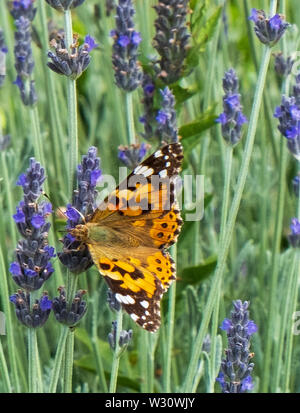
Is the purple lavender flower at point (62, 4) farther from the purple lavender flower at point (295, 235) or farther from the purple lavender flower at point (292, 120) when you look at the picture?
the purple lavender flower at point (295, 235)

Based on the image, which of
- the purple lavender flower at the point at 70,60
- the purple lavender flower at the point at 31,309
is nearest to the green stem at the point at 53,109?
the purple lavender flower at the point at 70,60

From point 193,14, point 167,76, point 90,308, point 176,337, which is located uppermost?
point 193,14

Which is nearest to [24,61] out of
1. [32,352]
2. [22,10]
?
[22,10]

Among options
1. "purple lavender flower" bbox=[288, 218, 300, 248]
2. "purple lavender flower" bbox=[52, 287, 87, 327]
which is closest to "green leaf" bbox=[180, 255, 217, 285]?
"purple lavender flower" bbox=[288, 218, 300, 248]

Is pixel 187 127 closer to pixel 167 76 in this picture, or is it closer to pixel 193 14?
pixel 167 76

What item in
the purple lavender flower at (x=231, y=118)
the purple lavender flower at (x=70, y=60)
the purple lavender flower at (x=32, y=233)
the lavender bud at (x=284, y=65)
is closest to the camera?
the purple lavender flower at (x=32, y=233)

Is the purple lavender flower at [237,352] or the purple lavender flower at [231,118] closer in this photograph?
the purple lavender flower at [237,352]
